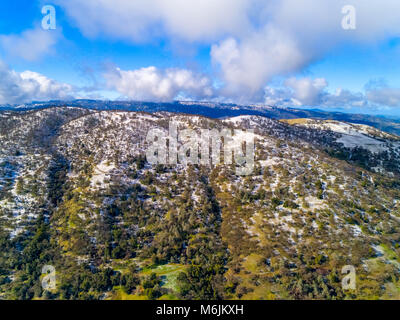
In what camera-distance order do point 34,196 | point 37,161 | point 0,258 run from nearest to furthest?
point 0,258
point 34,196
point 37,161

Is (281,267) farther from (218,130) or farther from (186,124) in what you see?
(186,124)

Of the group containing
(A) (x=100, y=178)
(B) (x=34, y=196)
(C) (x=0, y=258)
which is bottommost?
(C) (x=0, y=258)

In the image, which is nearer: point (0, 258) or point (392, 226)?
point (0, 258)

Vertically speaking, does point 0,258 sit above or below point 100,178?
below

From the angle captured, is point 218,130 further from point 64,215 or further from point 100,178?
point 64,215

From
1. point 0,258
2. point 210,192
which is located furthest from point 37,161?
point 210,192
